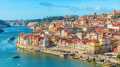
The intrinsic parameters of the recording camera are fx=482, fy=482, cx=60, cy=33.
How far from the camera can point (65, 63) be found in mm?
13562

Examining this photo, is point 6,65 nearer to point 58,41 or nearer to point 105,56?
point 105,56

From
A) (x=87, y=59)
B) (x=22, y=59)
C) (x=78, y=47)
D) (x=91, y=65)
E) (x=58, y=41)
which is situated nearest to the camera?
(x=91, y=65)

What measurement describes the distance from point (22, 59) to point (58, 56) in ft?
4.21

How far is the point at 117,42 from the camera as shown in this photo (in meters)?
17.0

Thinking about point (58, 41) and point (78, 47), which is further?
point (58, 41)

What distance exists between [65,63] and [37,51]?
4213 millimetres

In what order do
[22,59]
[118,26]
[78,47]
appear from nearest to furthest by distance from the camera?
1. [22,59]
2. [78,47]
3. [118,26]

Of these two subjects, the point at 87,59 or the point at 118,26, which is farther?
the point at 118,26

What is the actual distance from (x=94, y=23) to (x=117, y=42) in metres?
11.4

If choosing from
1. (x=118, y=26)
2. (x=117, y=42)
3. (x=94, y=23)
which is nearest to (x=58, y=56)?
(x=117, y=42)

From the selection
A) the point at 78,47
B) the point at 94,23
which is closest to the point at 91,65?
the point at 78,47

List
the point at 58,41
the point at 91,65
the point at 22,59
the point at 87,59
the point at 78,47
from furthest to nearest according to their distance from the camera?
the point at 58,41, the point at 78,47, the point at 22,59, the point at 87,59, the point at 91,65

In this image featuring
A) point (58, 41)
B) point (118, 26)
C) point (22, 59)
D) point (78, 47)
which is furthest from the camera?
point (118, 26)

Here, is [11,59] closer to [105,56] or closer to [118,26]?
[105,56]
